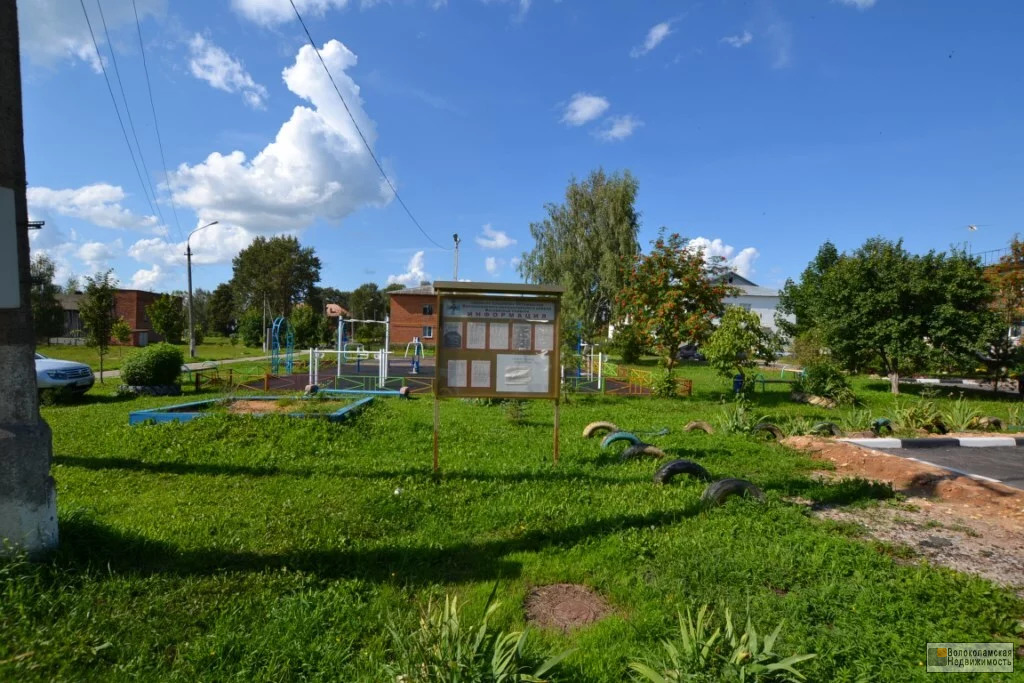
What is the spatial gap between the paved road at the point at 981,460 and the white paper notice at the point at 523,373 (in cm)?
550

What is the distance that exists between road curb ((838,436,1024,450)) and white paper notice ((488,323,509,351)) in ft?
20.4

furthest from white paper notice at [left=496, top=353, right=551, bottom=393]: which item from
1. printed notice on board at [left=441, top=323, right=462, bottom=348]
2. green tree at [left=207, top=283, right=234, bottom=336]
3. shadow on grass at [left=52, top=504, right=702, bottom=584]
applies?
green tree at [left=207, top=283, right=234, bottom=336]

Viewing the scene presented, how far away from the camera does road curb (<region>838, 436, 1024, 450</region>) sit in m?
8.57

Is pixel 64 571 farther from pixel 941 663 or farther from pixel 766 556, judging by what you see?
pixel 941 663

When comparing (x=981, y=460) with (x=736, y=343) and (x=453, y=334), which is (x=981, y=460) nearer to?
(x=736, y=343)

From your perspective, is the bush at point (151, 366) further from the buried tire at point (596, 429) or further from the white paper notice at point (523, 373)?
the white paper notice at point (523, 373)

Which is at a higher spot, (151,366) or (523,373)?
(523,373)

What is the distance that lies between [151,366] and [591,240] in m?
24.9

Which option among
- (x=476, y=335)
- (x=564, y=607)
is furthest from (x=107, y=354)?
(x=564, y=607)

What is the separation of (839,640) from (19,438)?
5.08 meters

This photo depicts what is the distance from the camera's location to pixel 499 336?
6391mm

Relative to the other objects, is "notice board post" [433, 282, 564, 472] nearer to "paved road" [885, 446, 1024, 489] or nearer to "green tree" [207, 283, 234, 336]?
"paved road" [885, 446, 1024, 489]

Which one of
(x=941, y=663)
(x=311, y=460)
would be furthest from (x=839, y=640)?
(x=311, y=460)

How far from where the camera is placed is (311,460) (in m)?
6.81
